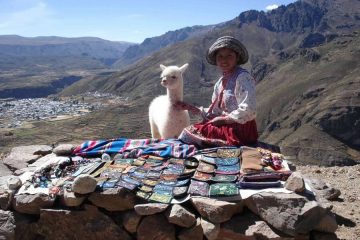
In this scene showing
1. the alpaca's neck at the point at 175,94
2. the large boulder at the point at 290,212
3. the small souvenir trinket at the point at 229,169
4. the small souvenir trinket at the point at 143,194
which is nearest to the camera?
the large boulder at the point at 290,212

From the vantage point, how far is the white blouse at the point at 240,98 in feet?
21.4

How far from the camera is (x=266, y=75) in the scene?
7653 inches

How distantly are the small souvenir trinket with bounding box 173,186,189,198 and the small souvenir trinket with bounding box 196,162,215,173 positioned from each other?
1.31 feet

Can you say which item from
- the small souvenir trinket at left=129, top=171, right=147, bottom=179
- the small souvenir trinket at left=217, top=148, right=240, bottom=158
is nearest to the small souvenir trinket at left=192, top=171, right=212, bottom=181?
the small souvenir trinket at left=217, top=148, right=240, bottom=158

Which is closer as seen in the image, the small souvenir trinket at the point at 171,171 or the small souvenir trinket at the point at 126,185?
the small souvenir trinket at the point at 126,185

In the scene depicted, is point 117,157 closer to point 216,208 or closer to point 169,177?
point 169,177

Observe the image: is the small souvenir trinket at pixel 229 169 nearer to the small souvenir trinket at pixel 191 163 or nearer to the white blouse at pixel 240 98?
the small souvenir trinket at pixel 191 163

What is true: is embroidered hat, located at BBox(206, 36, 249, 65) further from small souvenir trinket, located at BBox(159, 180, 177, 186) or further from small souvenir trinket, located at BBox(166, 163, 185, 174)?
small souvenir trinket, located at BBox(159, 180, 177, 186)

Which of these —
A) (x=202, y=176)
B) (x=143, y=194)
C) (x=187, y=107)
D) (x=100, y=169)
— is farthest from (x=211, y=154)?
(x=187, y=107)

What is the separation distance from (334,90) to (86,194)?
127495 millimetres

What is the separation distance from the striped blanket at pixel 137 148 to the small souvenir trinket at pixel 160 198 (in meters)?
1.12

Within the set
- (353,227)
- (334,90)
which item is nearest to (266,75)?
(334,90)

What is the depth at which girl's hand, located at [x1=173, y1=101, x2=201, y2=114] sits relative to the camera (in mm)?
7932

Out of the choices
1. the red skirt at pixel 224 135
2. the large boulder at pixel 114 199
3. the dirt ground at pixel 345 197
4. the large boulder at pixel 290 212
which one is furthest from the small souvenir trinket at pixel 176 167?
the dirt ground at pixel 345 197
